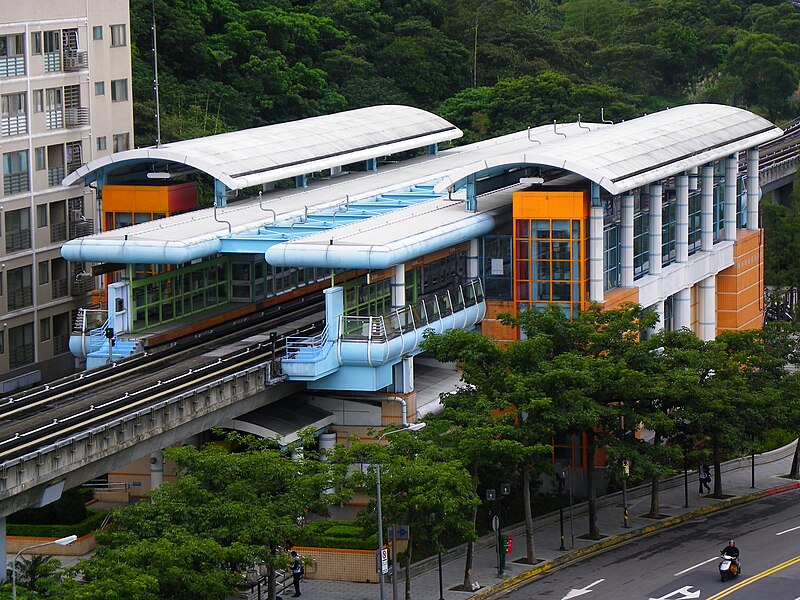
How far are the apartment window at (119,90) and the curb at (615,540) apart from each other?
41956 millimetres

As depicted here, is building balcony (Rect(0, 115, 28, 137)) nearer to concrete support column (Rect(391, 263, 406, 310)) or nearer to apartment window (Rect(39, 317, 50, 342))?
apartment window (Rect(39, 317, 50, 342))

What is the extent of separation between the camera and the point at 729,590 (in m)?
67.8

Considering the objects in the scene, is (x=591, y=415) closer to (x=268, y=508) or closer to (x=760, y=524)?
(x=760, y=524)

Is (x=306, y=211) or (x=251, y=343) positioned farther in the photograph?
(x=306, y=211)

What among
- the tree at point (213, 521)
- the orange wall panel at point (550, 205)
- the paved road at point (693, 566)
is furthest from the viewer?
the orange wall panel at point (550, 205)

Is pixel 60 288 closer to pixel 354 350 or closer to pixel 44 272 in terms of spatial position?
pixel 44 272

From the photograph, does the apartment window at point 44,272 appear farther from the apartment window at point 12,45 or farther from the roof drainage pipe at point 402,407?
the roof drainage pipe at point 402,407

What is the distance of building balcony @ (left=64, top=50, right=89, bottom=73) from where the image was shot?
97188mm

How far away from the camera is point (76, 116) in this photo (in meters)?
97.6

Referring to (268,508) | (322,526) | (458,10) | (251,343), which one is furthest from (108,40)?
(458,10)

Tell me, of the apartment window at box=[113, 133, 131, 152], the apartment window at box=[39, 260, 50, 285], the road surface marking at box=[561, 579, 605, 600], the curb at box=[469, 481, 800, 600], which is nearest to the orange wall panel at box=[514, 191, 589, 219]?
the curb at box=[469, 481, 800, 600]

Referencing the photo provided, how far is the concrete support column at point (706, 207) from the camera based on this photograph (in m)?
102

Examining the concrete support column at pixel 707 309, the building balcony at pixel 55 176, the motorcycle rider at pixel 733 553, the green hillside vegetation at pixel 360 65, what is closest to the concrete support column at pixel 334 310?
the motorcycle rider at pixel 733 553

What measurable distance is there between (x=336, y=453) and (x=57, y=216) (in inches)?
1433
